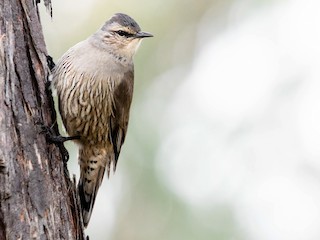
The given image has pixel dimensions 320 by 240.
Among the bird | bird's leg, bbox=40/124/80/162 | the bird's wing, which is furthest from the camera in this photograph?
the bird's wing

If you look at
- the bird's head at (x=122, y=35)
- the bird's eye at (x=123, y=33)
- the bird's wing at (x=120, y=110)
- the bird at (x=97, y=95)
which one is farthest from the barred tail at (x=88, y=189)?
the bird's eye at (x=123, y=33)

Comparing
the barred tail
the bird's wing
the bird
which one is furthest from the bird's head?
the barred tail

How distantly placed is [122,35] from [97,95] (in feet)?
1.92

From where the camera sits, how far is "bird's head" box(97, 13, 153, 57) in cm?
512

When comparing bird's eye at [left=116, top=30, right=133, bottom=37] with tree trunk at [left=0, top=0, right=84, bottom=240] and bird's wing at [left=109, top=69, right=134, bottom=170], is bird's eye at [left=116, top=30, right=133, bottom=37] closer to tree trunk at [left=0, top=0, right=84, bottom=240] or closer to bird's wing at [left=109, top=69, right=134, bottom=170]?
bird's wing at [left=109, top=69, right=134, bottom=170]

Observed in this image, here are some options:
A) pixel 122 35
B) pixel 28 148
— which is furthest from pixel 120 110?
pixel 28 148

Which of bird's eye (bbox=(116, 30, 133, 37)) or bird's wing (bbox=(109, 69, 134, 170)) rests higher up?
bird's eye (bbox=(116, 30, 133, 37))

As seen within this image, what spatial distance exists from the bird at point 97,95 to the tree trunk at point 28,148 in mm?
760

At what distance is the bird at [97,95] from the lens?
4703 mm

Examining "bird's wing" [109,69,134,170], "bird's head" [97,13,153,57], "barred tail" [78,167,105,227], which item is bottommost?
"barred tail" [78,167,105,227]

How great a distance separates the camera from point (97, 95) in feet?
15.8

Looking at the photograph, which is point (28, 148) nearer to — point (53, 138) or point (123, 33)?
point (53, 138)

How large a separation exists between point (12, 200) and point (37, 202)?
14cm

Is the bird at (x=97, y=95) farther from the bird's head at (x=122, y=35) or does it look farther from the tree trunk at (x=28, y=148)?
the tree trunk at (x=28, y=148)
